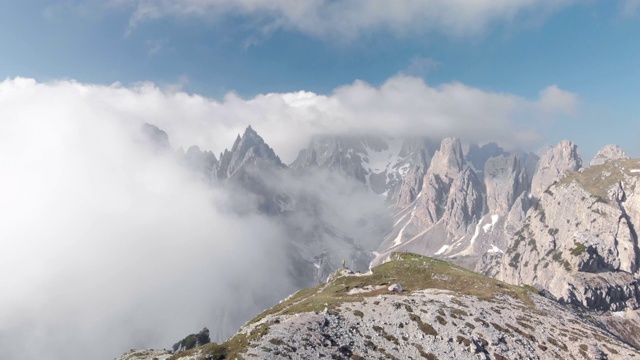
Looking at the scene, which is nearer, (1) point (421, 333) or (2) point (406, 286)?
(1) point (421, 333)

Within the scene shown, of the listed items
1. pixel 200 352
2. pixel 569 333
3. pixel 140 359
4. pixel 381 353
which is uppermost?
pixel 200 352

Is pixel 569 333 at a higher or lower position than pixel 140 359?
higher

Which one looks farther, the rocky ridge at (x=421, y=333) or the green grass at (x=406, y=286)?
the green grass at (x=406, y=286)

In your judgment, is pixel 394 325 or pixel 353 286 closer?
pixel 394 325

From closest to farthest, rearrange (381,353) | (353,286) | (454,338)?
(381,353) < (454,338) < (353,286)

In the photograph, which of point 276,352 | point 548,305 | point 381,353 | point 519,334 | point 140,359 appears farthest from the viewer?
point 548,305

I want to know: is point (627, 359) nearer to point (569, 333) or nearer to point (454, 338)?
point (569, 333)

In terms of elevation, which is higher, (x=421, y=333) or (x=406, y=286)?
(x=421, y=333)

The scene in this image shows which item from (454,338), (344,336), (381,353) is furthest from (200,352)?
(454,338)

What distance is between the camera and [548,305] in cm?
12500

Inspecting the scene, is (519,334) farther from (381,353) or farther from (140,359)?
(140,359)

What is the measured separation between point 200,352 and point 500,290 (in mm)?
101776

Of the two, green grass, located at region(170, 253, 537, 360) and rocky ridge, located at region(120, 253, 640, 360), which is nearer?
rocky ridge, located at region(120, 253, 640, 360)

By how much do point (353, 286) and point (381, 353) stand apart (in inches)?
2762
